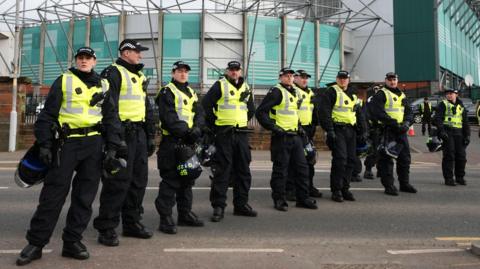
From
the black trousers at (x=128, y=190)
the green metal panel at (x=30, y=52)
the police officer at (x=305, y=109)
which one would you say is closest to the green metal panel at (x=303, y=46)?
the green metal panel at (x=30, y=52)

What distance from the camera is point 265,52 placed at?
37.9m

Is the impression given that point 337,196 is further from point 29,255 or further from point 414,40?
point 414,40

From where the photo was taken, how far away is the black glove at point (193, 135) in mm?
5270

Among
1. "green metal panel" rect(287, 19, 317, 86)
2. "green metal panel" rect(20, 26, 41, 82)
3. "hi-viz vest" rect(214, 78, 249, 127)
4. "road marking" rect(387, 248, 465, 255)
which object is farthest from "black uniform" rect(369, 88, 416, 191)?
"green metal panel" rect(20, 26, 41, 82)

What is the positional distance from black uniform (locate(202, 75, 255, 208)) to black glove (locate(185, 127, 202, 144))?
Answer: 0.64m

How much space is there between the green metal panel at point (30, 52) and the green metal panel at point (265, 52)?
19.5 meters

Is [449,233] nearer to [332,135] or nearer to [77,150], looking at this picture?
[332,135]

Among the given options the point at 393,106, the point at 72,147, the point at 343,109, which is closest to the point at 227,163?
the point at 72,147

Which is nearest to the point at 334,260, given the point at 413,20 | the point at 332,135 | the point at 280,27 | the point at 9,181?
the point at 332,135

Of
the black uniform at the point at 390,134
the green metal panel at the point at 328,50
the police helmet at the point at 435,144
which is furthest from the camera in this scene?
the green metal panel at the point at 328,50

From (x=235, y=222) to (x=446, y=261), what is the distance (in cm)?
251

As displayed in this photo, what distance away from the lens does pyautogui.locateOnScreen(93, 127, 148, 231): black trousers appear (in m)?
4.69

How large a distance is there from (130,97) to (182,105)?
27.5 inches

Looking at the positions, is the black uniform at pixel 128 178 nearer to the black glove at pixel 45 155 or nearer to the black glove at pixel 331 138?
the black glove at pixel 45 155
